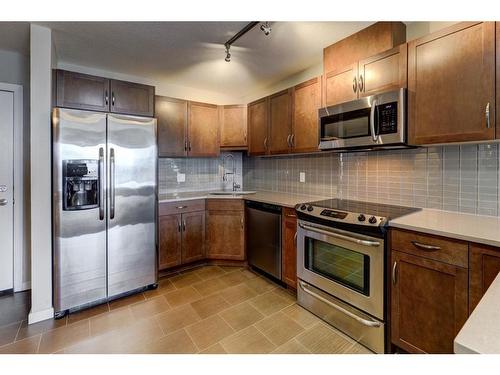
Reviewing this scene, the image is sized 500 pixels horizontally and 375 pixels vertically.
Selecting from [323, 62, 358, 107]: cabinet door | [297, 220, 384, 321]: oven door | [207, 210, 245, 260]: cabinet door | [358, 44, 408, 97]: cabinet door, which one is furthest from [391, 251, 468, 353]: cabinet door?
[207, 210, 245, 260]: cabinet door

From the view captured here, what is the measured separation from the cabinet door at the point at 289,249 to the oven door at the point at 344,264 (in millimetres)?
123

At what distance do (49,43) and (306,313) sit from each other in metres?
3.21

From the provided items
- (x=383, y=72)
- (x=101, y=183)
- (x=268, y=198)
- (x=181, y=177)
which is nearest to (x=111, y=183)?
(x=101, y=183)

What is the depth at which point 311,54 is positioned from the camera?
262cm

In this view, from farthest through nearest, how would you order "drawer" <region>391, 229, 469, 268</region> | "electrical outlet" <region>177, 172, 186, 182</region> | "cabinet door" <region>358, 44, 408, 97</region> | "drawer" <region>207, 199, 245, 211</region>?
"electrical outlet" <region>177, 172, 186, 182</region>
"drawer" <region>207, 199, 245, 211</region>
"cabinet door" <region>358, 44, 408, 97</region>
"drawer" <region>391, 229, 469, 268</region>

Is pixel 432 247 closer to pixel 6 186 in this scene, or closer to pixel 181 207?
pixel 181 207

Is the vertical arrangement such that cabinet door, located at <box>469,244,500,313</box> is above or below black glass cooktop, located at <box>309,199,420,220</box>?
below

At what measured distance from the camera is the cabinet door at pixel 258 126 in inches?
124

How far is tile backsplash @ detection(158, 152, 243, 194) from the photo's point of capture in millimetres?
3457

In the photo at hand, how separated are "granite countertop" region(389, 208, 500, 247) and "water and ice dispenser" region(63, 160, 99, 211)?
2.45 metres

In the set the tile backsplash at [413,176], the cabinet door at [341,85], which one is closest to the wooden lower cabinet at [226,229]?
the tile backsplash at [413,176]

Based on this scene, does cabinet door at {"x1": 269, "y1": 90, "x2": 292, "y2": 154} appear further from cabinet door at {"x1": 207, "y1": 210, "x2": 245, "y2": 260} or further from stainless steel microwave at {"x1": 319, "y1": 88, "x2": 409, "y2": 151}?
A: cabinet door at {"x1": 207, "y1": 210, "x2": 245, "y2": 260}

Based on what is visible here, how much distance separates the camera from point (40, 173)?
81.8 inches
